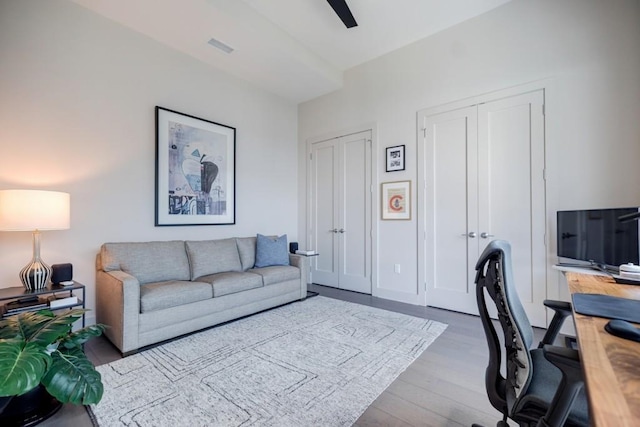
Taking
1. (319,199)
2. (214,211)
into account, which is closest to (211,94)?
(214,211)

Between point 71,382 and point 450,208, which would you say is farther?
point 450,208

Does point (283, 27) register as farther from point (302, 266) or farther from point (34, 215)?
point (34, 215)

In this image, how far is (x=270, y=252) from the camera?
3977mm

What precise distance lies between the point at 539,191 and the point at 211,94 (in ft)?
13.8

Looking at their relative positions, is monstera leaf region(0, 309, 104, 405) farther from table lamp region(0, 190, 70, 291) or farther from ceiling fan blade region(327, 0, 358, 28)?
ceiling fan blade region(327, 0, 358, 28)

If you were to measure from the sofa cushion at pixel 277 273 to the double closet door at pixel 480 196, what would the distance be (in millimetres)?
1694

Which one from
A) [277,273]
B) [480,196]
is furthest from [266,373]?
[480,196]

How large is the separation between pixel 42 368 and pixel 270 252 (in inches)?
107

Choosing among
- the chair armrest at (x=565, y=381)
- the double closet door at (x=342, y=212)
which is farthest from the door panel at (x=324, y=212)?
the chair armrest at (x=565, y=381)

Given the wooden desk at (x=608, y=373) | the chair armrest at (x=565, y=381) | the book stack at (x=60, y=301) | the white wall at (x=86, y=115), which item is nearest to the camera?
the wooden desk at (x=608, y=373)

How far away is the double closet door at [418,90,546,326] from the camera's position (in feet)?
9.92

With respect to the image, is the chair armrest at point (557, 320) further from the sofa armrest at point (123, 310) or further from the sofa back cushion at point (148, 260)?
the sofa back cushion at point (148, 260)

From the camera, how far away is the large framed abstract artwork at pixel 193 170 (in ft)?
11.4

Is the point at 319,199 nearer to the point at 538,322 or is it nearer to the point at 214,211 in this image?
the point at 214,211
